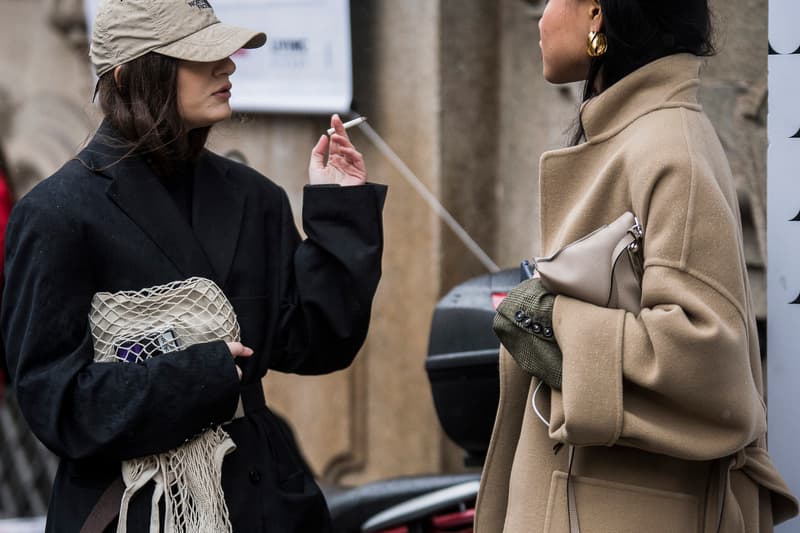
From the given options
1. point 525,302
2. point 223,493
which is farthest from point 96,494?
point 525,302

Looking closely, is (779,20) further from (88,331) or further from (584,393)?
(88,331)

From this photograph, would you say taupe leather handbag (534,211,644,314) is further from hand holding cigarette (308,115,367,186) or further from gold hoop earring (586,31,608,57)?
hand holding cigarette (308,115,367,186)

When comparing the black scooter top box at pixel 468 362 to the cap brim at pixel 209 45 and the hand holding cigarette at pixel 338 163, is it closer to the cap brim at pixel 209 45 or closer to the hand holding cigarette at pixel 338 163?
the hand holding cigarette at pixel 338 163

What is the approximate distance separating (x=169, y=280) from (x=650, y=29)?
977mm

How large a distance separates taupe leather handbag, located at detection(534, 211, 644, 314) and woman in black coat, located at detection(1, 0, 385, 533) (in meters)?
0.54

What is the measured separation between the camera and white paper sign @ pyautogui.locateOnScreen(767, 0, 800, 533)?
7.93ft

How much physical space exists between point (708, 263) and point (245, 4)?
2.71 metres

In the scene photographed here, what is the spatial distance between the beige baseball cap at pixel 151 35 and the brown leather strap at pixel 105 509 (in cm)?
79

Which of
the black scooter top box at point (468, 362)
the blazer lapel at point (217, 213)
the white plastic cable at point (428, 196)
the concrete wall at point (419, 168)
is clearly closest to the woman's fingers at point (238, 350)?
the blazer lapel at point (217, 213)

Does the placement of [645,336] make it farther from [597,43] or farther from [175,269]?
[175,269]

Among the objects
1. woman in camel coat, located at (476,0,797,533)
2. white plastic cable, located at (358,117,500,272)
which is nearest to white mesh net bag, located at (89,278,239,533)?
woman in camel coat, located at (476,0,797,533)

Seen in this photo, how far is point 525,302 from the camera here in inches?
76.5

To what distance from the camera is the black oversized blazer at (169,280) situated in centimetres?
210

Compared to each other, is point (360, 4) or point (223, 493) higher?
point (360, 4)
